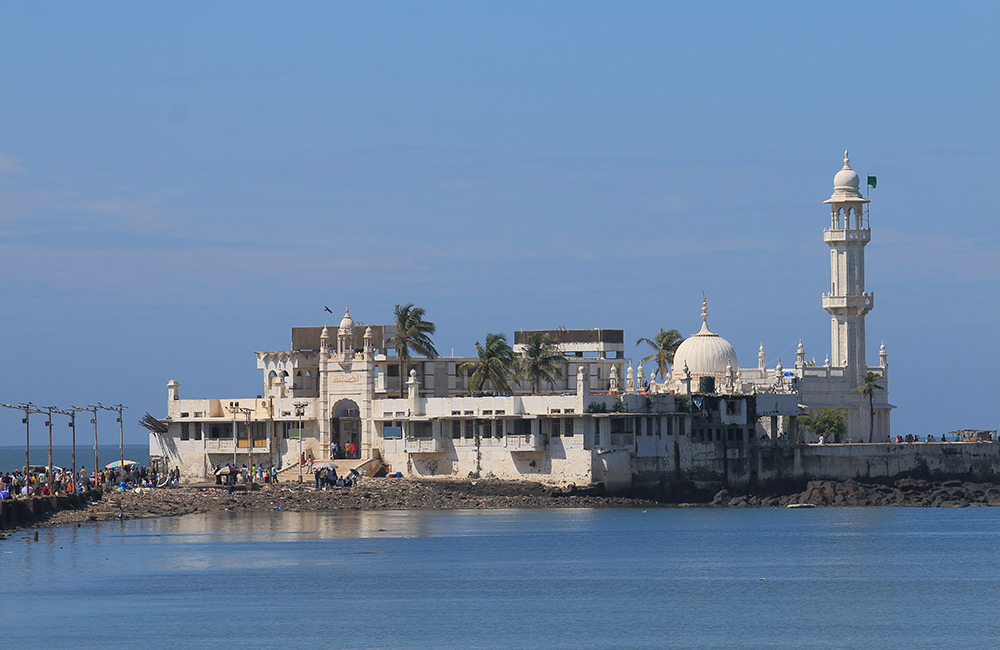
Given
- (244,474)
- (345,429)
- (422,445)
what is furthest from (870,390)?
(244,474)

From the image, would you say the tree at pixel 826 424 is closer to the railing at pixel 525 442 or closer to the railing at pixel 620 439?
the railing at pixel 620 439

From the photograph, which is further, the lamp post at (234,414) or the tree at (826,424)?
the lamp post at (234,414)

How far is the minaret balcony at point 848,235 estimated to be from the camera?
10675cm

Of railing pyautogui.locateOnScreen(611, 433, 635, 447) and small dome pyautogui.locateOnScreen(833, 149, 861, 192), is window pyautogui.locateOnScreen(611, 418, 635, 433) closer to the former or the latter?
railing pyautogui.locateOnScreen(611, 433, 635, 447)

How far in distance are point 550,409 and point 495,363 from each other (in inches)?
311

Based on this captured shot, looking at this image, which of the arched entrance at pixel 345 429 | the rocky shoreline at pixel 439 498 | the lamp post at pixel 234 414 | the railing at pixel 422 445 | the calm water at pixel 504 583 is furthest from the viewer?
the lamp post at pixel 234 414

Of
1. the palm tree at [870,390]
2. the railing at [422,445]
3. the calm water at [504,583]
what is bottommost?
the calm water at [504,583]

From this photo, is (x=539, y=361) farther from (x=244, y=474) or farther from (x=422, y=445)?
(x=244, y=474)

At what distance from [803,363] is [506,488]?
22.0 m

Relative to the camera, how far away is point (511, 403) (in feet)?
299

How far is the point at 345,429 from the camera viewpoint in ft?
326

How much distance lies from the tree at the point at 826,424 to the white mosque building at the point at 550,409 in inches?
32.3

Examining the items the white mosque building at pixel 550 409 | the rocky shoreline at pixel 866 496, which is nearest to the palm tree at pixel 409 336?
the white mosque building at pixel 550 409

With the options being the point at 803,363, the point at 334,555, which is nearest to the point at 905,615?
the point at 334,555
